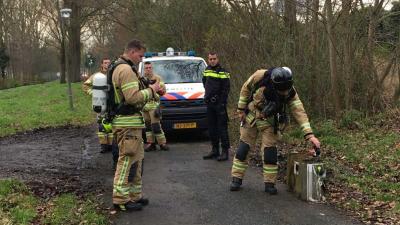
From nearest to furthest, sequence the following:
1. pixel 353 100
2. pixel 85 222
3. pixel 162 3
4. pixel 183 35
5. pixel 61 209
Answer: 1. pixel 85 222
2. pixel 61 209
3. pixel 353 100
4. pixel 183 35
5. pixel 162 3

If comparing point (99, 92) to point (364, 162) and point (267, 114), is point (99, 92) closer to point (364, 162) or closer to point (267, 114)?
point (267, 114)

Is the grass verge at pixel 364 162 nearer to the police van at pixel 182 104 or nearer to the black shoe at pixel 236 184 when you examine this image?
the black shoe at pixel 236 184

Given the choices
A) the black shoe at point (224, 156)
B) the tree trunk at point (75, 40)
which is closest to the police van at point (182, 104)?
the black shoe at point (224, 156)

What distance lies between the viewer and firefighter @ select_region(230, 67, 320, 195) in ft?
21.7

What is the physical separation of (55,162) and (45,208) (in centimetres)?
346

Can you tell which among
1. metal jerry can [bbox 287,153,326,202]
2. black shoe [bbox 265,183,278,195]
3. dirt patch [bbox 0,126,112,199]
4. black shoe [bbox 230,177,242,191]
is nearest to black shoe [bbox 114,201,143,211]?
dirt patch [bbox 0,126,112,199]

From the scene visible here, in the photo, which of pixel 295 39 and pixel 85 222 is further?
pixel 295 39

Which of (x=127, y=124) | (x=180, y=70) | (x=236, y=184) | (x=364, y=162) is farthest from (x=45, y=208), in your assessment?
(x=180, y=70)

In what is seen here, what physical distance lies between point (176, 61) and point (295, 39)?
300 cm

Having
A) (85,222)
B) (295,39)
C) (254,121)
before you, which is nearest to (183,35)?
(295,39)

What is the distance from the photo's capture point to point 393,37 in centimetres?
1112

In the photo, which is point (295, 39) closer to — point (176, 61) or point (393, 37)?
point (393, 37)

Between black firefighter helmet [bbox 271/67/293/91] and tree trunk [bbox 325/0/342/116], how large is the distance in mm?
4991

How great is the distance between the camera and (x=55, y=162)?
9664 mm
